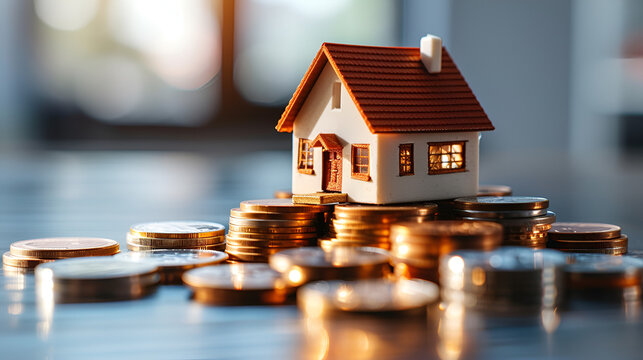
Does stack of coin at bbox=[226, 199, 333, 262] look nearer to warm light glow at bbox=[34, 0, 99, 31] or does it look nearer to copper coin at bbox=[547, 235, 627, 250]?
copper coin at bbox=[547, 235, 627, 250]

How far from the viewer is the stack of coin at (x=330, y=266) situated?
2.28 m

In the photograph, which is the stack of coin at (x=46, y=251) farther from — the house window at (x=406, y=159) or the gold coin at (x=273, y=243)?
the house window at (x=406, y=159)

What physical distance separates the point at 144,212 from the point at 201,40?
27.0 ft

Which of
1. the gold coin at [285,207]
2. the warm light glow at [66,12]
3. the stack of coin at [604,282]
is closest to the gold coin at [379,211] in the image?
the gold coin at [285,207]

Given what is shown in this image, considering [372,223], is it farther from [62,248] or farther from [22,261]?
[22,261]

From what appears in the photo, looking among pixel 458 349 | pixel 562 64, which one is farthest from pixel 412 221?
pixel 562 64

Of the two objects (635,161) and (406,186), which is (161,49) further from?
(406,186)

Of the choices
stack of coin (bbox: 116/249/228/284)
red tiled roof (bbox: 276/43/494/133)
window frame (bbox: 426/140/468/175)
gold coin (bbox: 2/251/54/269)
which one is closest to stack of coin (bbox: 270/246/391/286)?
stack of coin (bbox: 116/249/228/284)

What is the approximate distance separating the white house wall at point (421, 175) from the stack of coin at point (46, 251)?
43.8 inches

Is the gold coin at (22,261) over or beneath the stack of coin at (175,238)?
beneath

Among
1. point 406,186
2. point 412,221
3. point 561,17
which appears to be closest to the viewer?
point 412,221

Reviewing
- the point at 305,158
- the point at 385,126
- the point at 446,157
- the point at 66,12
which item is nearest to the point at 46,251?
the point at 305,158

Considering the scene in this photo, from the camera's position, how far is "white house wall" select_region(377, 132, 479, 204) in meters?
2.87

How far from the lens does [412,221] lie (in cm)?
267
